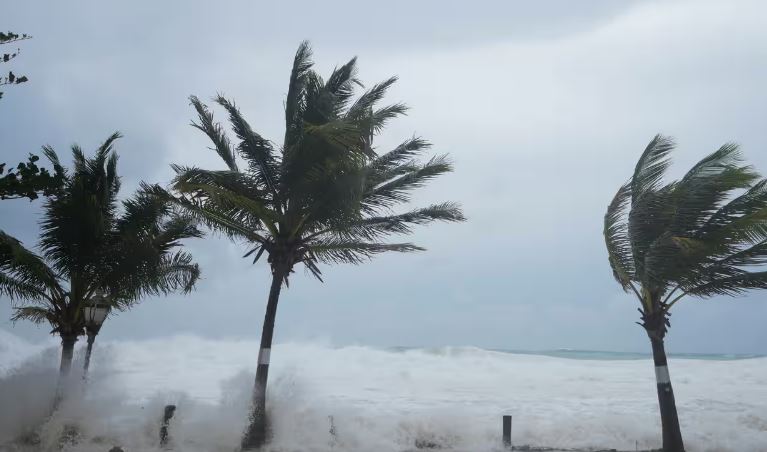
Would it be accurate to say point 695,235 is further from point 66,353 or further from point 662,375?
point 66,353

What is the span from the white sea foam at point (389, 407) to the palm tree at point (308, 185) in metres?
1.82

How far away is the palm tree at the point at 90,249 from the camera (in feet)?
43.4

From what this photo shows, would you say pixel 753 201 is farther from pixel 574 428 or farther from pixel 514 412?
pixel 514 412

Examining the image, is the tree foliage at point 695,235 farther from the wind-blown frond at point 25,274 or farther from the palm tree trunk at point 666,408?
the wind-blown frond at point 25,274

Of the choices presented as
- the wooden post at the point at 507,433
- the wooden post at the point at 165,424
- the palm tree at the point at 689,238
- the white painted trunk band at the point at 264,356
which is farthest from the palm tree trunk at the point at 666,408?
the wooden post at the point at 165,424

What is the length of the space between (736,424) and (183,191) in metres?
17.0

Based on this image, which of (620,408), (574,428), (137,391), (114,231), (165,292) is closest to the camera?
(114,231)

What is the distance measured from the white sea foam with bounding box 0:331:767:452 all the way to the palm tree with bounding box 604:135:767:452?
12.0ft

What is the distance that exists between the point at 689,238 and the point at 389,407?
1562 centimetres

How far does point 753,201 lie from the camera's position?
39.6 feet

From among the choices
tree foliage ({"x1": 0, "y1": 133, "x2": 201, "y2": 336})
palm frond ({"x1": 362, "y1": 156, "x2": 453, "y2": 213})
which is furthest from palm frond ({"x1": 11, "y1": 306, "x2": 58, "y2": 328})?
palm frond ({"x1": 362, "y1": 156, "x2": 453, "y2": 213})

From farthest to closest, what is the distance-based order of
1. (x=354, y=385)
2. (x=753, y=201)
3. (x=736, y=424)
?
(x=354, y=385), (x=736, y=424), (x=753, y=201)

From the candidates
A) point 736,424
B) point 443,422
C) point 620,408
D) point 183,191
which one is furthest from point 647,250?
point 620,408

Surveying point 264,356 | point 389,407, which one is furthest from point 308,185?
point 389,407
